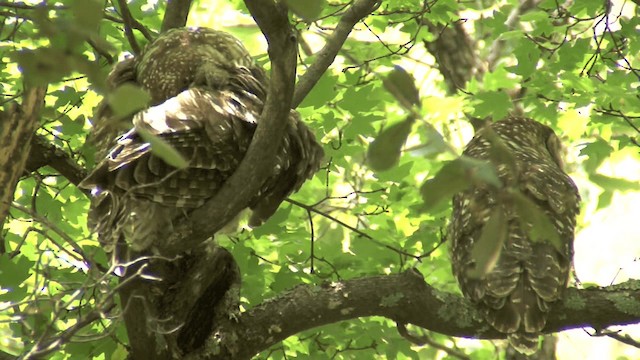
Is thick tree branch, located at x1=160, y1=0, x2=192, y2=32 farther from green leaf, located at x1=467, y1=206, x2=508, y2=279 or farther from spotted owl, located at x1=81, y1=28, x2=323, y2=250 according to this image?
green leaf, located at x1=467, y1=206, x2=508, y2=279

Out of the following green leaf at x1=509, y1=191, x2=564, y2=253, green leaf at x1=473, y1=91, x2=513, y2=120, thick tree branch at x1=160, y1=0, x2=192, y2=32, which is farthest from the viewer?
green leaf at x1=473, y1=91, x2=513, y2=120

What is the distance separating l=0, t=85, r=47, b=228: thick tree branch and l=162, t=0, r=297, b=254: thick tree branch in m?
0.64

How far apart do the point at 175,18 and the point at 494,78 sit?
2494 mm

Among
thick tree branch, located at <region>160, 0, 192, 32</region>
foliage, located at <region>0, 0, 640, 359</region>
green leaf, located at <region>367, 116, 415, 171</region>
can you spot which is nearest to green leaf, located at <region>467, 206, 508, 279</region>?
green leaf, located at <region>367, 116, 415, 171</region>

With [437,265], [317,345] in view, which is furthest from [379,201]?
[317,345]

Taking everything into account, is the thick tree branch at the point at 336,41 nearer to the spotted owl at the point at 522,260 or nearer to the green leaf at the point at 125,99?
the spotted owl at the point at 522,260

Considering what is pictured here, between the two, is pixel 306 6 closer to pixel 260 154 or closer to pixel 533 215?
pixel 533 215

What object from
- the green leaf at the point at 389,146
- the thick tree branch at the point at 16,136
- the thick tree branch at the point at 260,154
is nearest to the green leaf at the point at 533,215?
the green leaf at the point at 389,146

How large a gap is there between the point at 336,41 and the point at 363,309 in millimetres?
1225

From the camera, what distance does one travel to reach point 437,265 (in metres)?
6.32

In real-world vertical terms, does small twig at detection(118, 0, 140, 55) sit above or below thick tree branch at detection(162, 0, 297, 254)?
above

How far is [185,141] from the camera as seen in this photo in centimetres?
330

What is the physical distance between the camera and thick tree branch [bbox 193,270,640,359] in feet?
13.6

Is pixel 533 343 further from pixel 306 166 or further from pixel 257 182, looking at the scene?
pixel 257 182
